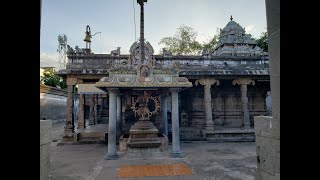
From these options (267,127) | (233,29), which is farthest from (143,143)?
(233,29)

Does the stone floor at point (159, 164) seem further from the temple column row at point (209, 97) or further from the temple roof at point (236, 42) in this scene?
the temple roof at point (236, 42)

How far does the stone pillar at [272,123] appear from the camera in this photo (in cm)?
245

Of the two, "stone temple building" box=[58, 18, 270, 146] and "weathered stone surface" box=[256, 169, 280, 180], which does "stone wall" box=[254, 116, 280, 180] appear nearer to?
"weathered stone surface" box=[256, 169, 280, 180]

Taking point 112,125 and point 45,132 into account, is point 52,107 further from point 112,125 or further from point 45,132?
point 45,132

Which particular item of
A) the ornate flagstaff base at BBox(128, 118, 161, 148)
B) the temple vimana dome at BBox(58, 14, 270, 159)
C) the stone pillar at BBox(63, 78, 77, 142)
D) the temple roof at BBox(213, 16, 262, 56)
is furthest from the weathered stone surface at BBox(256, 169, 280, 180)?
the temple roof at BBox(213, 16, 262, 56)

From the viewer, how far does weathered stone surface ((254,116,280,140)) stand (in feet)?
8.55

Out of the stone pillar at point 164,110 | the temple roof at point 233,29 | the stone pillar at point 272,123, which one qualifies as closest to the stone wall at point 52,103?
the stone pillar at point 164,110

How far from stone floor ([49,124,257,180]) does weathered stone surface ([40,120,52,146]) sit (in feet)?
15.1

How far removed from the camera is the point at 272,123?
2.66 metres

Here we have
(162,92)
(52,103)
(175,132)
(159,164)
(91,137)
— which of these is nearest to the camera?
(159,164)

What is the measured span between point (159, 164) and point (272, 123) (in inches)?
Result: 250
